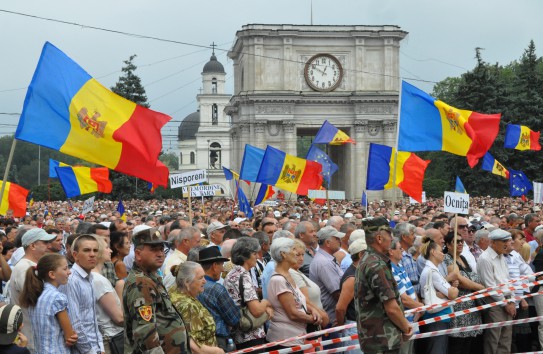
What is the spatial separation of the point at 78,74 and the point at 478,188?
178 feet

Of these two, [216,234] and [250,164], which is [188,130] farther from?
[216,234]

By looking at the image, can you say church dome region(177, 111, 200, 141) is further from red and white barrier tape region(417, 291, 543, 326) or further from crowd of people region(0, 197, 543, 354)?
red and white barrier tape region(417, 291, 543, 326)

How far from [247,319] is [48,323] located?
2.02m

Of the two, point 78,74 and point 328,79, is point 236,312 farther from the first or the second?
point 328,79

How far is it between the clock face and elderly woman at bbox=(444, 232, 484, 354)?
2240 inches

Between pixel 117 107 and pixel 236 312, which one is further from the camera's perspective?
pixel 117 107

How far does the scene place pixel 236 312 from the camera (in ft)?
27.7

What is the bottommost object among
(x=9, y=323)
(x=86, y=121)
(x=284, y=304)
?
(x=284, y=304)

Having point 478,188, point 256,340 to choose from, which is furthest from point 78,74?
point 478,188

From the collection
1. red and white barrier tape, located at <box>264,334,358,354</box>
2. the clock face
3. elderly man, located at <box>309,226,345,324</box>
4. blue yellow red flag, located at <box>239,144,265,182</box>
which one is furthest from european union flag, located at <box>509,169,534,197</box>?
the clock face

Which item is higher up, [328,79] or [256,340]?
[328,79]

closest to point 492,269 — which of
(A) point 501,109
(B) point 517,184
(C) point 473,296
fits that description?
(C) point 473,296

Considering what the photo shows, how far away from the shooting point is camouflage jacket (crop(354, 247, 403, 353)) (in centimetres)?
790

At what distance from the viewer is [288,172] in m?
26.1
